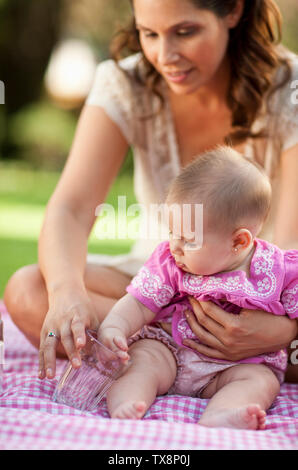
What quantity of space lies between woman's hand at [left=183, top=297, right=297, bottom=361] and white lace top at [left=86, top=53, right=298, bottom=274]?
0.68 m

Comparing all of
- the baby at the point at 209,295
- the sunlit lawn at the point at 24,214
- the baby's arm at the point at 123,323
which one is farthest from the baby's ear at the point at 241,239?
the sunlit lawn at the point at 24,214

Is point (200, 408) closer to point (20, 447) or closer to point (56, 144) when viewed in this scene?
point (20, 447)

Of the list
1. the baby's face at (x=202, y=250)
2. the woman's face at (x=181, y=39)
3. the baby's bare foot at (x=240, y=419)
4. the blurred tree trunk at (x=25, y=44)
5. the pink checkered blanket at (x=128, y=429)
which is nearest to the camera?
the pink checkered blanket at (x=128, y=429)

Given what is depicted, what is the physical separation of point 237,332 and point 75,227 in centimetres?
64

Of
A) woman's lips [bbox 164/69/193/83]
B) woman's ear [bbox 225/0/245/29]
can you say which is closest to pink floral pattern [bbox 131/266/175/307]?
woman's lips [bbox 164/69/193/83]

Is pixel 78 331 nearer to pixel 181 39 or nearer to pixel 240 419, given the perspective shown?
pixel 240 419

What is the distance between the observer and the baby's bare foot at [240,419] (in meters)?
1.31

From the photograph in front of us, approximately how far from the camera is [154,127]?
86.3 inches

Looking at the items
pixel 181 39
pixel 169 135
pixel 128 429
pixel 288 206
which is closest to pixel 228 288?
pixel 128 429

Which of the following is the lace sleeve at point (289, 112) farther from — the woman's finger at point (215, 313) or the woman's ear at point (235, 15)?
the woman's finger at point (215, 313)

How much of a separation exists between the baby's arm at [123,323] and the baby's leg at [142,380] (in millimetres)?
57

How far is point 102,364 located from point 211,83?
1081mm

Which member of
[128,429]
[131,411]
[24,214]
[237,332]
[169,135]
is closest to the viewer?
[128,429]
